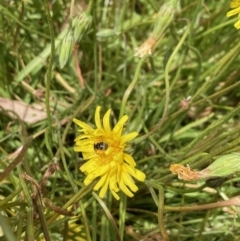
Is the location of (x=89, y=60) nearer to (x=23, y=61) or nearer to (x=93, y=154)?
(x=23, y=61)

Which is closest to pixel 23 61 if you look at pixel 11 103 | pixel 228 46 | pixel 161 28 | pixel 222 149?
pixel 11 103

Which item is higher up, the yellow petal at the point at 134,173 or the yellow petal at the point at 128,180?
the yellow petal at the point at 134,173

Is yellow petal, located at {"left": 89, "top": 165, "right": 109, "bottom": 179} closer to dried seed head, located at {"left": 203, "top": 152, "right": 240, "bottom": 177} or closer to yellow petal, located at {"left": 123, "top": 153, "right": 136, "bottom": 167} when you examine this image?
yellow petal, located at {"left": 123, "top": 153, "right": 136, "bottom": 167}

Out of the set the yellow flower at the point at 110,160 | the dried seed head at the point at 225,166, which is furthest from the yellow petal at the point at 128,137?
the dried seed head at the point at 225,166

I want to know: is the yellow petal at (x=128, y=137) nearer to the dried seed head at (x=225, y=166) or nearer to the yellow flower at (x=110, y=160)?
the yellow flower at (x=110, y=160)

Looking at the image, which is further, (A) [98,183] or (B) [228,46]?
(B) [228,46]

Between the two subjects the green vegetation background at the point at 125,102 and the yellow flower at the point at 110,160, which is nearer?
the yellow flower at the point at 110,160
